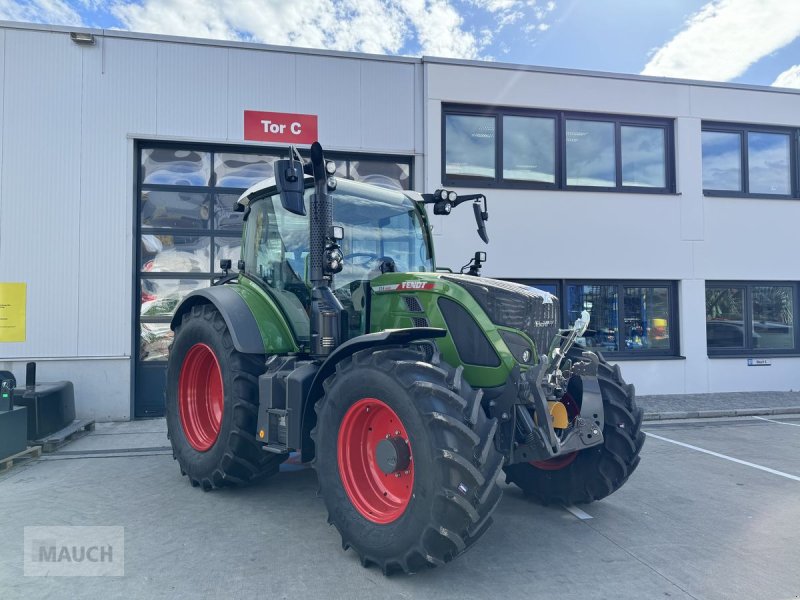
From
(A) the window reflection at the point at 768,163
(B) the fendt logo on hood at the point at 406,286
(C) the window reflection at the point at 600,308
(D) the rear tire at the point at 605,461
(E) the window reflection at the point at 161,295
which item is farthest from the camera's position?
(A) the window reflection at the point at 768,163

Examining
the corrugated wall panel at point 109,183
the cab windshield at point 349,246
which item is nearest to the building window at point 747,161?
the cab windshield at point 349,246

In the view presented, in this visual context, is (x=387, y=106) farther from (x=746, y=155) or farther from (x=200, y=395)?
(x=746, y=155)

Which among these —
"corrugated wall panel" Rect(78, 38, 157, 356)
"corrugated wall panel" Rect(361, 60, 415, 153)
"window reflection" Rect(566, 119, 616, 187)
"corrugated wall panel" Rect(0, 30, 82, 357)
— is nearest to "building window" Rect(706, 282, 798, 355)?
"window reflection" Rect(566, 119, 616, 187)

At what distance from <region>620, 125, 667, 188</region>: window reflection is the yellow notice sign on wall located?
9821 mm

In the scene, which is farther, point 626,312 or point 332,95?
point 626,312

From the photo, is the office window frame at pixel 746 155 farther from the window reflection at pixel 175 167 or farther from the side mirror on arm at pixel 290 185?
the side mirror on arm at pixel 290 185

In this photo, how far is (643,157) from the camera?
10.0m

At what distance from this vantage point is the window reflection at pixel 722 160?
10.2 metres

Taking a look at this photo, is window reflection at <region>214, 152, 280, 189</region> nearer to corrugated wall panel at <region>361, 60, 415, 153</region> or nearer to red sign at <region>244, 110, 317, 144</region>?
red sign at <region>244, 110, 317, 144</region>

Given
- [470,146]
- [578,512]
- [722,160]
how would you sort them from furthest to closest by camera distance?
[722,160] → [470,146] → [578,512]

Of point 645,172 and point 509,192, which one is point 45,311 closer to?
point 509,192

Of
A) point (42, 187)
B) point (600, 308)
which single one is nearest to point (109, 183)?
point (42, 187)

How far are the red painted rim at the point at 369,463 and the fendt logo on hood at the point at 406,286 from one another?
2.98 feet

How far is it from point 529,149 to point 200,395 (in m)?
6.91
